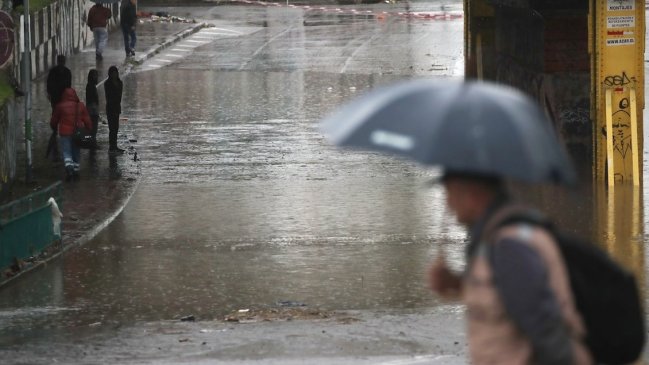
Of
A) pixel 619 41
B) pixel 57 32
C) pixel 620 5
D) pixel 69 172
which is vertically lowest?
pixel 69 172

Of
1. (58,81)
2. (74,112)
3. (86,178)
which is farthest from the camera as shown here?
(58,81)

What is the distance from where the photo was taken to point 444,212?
16.2 m

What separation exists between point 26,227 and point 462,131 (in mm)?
10003

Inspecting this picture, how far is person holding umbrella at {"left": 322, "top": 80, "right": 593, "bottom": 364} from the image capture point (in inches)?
152

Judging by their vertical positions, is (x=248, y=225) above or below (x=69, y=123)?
below

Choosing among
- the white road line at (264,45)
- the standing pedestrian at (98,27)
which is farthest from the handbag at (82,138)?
the standing pedestrian at (98,27)

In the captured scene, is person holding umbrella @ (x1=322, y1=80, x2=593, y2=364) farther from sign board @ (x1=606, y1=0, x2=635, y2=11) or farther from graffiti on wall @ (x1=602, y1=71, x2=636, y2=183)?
graffiti on wall @ (x1=602, y1=71, x2=636, y2=183)

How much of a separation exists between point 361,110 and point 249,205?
499 inches

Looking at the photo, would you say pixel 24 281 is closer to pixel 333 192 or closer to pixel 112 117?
pixel 333 192

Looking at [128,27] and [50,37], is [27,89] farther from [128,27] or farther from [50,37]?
[128,27]

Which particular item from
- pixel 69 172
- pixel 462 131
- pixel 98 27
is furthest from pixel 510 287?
pixel 98 27

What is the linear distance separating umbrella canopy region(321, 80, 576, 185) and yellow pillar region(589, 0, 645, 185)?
13056 millimetres

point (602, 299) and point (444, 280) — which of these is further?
point (444, 280)

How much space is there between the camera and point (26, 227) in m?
13.4
